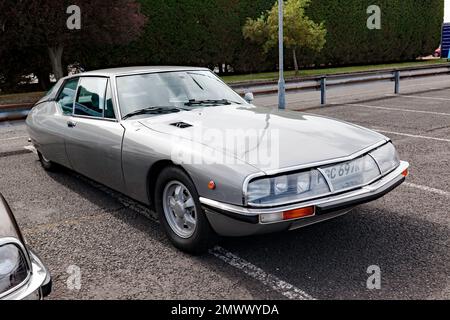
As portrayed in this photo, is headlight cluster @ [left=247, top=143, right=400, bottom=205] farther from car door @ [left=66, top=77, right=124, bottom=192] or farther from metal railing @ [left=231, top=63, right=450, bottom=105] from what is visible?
metal railing @ [left=231, top=63, right=450, bottom=105]

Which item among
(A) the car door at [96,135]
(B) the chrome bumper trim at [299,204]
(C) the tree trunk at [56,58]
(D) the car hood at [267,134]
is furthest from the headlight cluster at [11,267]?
(C) the tree trunk at [56,58]

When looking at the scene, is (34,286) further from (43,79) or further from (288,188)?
(43,79)

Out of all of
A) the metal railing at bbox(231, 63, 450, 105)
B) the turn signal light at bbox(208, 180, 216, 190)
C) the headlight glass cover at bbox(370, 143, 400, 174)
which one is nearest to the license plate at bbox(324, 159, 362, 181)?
the headlight glass cover at bbox(370, 143, 400, 174)

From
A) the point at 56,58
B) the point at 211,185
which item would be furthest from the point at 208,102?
the point at 56,58

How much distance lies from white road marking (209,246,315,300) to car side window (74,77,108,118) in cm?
183

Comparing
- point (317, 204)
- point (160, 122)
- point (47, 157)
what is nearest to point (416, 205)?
point (317, 204)

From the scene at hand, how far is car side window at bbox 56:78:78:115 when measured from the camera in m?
5.06

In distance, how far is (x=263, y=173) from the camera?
3039 millimetres

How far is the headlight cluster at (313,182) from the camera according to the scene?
3055 millimetres

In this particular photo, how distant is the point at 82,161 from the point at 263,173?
233 centimetres

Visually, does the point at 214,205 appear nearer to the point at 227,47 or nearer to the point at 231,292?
the point at 231,292

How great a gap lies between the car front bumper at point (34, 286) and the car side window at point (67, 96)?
Answer: 2867 millimetres

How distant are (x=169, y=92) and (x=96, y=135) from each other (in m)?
0.79
